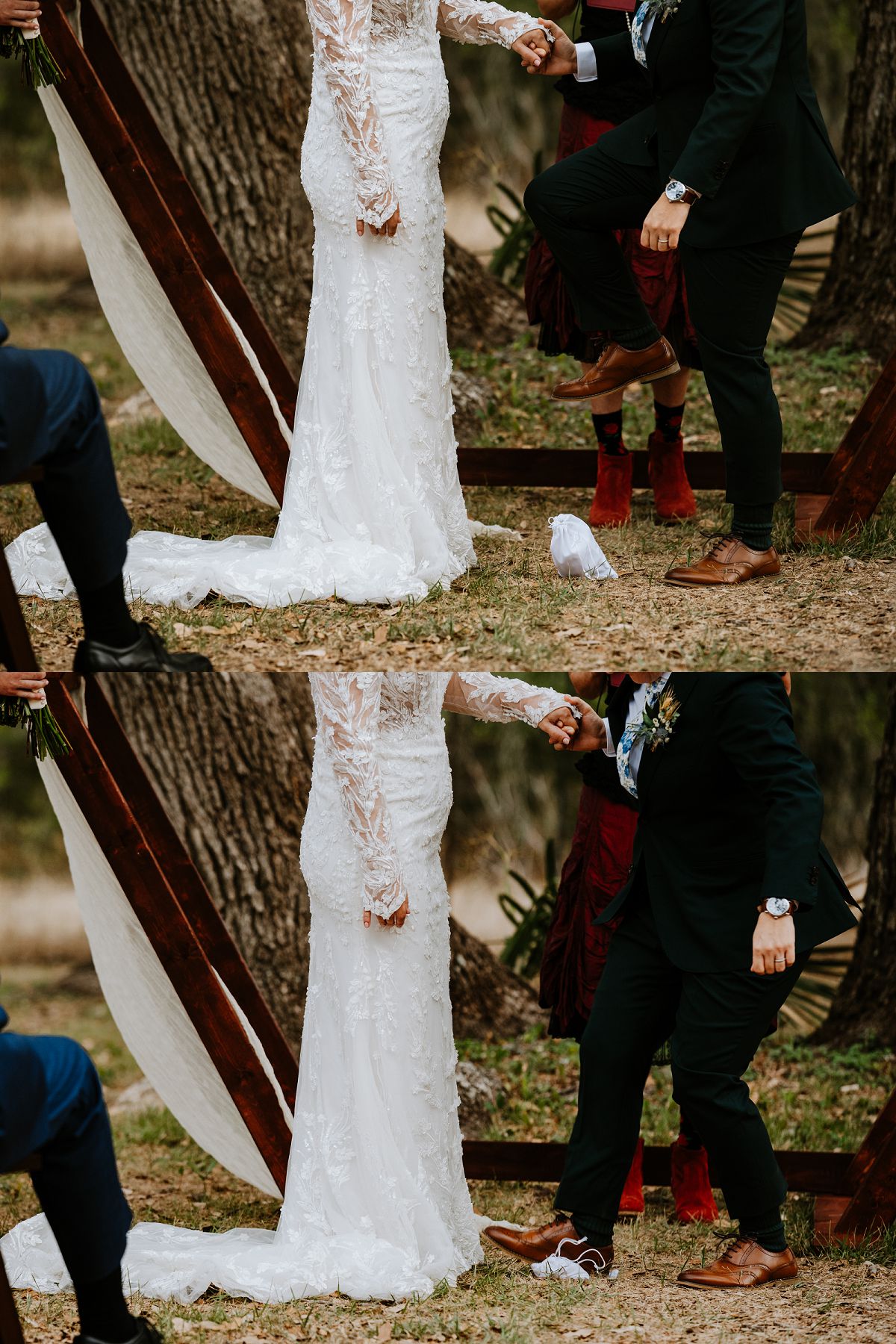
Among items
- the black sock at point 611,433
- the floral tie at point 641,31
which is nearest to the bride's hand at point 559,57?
the floral tie at point 641,31

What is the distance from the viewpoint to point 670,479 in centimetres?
482

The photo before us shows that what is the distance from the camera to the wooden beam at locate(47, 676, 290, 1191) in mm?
4090

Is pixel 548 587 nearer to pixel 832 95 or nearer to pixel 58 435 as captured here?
pixel 58 435

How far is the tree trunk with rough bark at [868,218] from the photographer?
20.4 feet

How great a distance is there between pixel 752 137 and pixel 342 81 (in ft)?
3.21

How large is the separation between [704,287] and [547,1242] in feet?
7.54

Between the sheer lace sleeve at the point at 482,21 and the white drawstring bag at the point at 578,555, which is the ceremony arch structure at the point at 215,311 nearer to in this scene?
the white drawstring bag at the point at 578,555

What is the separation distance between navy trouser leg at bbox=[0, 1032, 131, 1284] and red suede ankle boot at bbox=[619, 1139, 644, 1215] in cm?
201

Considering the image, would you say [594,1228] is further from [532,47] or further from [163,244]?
[532,47]

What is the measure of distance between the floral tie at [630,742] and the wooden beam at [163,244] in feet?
4.01

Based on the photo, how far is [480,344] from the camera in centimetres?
670

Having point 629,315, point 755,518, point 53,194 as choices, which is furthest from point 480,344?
point 53,194

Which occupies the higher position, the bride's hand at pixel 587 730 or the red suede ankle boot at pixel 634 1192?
the bride's hand at pixel 587 730

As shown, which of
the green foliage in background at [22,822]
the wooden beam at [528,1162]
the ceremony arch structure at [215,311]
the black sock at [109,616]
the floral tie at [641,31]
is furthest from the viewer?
the green foliage in background at [22,822]
